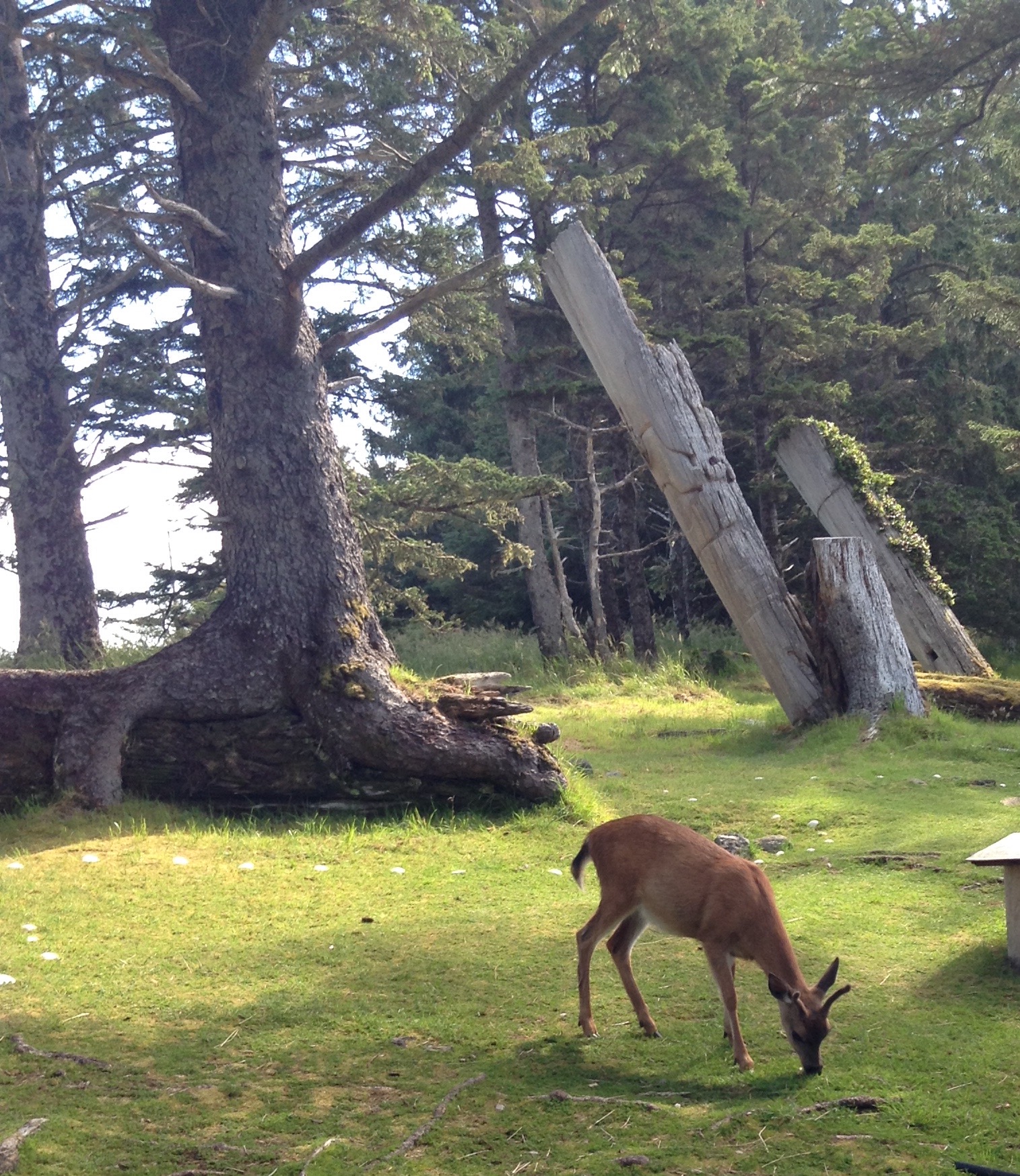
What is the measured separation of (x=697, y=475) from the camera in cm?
1247

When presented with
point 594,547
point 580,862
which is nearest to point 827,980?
point 580,862

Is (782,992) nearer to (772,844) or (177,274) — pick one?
(772,844)

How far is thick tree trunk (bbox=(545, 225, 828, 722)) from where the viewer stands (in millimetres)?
12273

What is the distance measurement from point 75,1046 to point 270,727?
13.2 ft

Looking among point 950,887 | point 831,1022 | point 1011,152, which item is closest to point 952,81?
point 1011,152

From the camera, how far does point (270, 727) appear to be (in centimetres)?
836

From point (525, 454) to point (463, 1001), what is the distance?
54.4 feet

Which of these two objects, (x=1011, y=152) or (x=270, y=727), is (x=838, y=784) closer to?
(x=270, y=727)

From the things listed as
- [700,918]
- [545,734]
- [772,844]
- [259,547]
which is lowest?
[772,844]

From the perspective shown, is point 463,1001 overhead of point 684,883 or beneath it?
beneath

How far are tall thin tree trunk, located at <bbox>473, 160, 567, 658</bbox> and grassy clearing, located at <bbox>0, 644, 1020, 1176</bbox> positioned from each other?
11.5m

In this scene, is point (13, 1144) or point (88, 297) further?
point (88, 297)

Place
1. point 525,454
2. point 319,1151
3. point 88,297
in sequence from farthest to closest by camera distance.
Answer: point 525,454
point 88,297
point 319,1151

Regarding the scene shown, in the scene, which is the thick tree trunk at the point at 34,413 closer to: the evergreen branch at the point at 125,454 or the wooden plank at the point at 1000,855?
the evergreen branch at the point at 125,454
